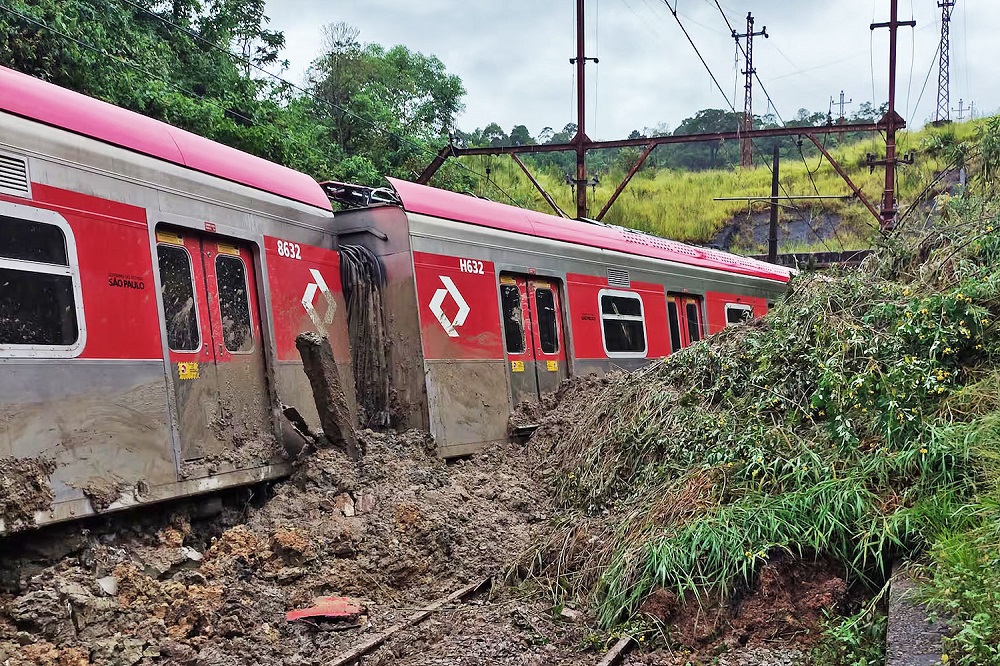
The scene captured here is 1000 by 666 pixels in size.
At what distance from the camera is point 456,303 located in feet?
31.8

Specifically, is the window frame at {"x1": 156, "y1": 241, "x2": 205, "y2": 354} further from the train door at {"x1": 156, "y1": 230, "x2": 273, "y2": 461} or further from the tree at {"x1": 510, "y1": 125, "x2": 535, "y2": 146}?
the tree at {"x1": 510, "y1": 125, "x2": 535, "y2": 146}

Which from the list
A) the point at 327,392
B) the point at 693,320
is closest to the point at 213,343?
the point at 327,392

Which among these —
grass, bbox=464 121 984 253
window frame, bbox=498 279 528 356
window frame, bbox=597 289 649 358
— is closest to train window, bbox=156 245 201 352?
window frame, bbox=498 279 528 356

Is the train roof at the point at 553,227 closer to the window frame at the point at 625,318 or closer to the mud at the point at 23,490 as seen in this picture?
the window frame at the point at 625,318

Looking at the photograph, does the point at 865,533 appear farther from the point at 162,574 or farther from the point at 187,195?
the point at 187,195

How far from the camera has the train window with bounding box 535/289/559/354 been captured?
11.2m

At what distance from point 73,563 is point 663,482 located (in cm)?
401

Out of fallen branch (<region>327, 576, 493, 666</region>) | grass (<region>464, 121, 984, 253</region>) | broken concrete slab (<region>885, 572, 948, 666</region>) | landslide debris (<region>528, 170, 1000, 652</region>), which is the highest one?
grass (<region>464, 121, 984, 253</region>)

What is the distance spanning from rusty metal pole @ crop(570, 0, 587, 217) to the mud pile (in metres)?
13.1

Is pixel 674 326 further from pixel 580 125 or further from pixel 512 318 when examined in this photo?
pixel 580 125

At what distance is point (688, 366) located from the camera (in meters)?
7.98

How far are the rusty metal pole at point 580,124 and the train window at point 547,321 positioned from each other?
31.0 ft

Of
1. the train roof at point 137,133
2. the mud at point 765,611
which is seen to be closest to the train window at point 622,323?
the train roof at point 137,133

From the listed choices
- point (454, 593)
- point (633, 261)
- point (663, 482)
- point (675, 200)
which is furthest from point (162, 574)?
point (675, 200)
